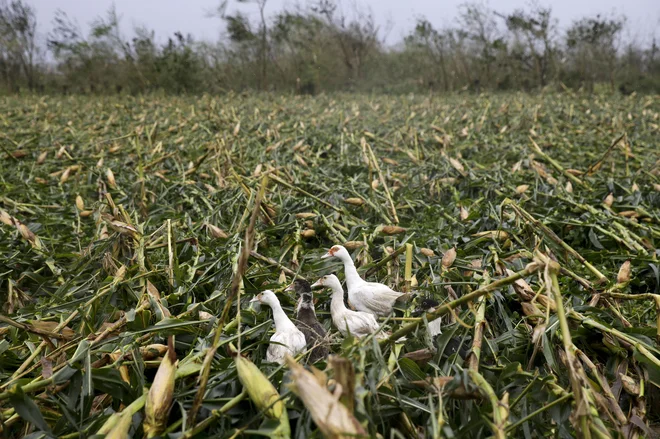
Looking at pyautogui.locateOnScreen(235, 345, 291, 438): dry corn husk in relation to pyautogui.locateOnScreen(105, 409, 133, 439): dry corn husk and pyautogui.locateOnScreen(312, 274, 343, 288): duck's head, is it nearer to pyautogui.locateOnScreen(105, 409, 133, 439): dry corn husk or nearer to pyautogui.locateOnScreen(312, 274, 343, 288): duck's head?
pyautogui.locateOnScreen(105, 409, 133, 439): dry corn husk

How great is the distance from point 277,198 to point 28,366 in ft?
6.63

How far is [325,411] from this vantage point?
75 cm

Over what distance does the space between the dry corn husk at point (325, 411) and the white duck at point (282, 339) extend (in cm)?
58

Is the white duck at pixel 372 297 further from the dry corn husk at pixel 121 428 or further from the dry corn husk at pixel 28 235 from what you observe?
the dry corn husk at pixel 28 235

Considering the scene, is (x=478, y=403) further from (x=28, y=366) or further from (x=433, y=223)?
(x=433, y=223)

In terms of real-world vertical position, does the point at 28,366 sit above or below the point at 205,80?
below

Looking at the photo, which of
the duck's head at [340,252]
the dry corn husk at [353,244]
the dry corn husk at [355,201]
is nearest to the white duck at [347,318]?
the duck's head at [340,252]

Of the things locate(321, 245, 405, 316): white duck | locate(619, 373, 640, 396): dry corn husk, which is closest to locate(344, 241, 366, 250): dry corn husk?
locate(321, 245, 405, 316): white duck

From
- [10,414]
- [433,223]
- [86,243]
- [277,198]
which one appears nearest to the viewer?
[10,414]

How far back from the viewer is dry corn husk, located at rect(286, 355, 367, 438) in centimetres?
73

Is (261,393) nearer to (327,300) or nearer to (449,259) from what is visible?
(327,300)

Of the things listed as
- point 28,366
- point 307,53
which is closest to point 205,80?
point 307,53

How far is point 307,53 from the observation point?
21359 mm

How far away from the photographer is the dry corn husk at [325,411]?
0.73 m
